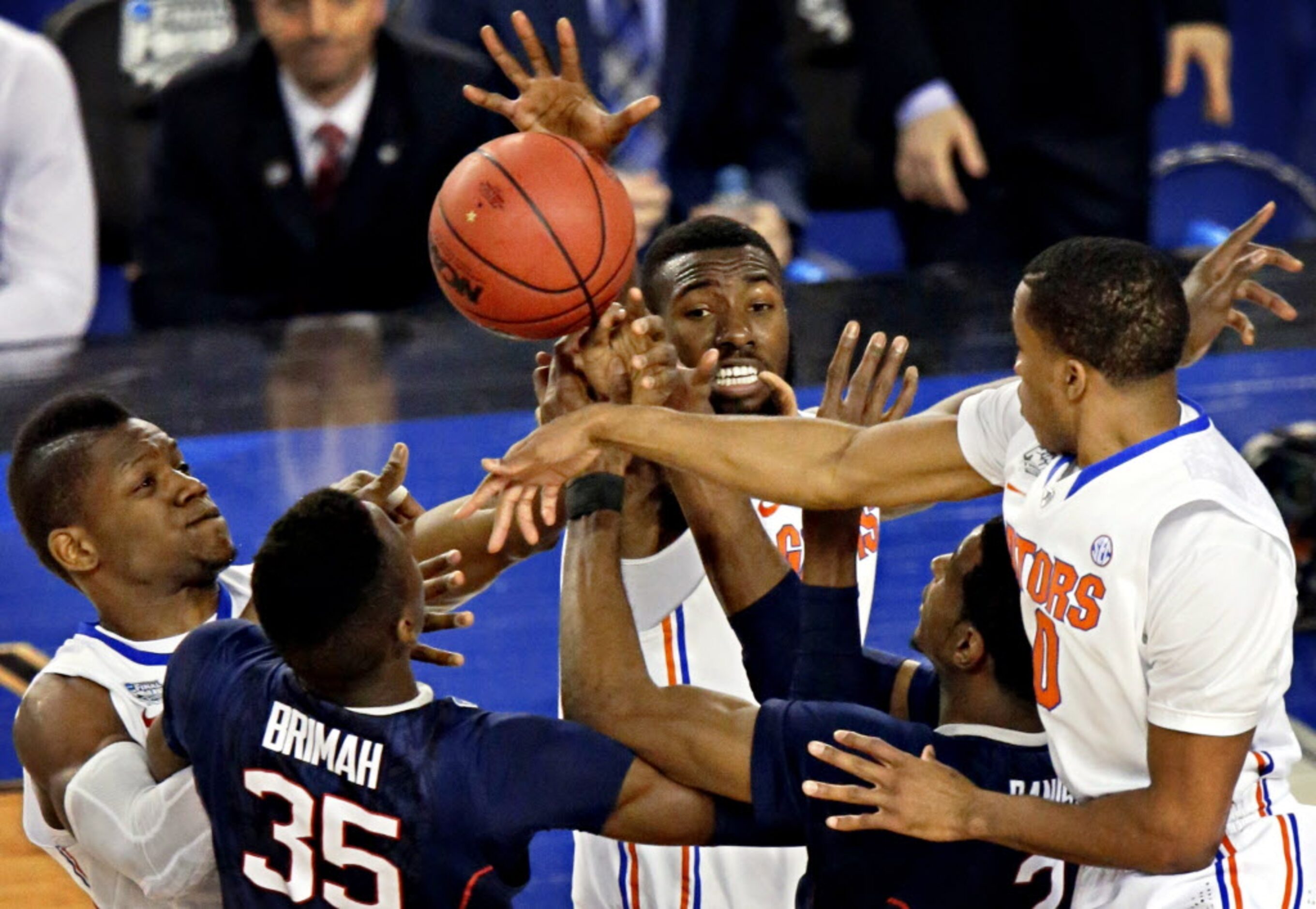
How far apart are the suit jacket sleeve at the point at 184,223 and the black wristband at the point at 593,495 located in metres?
4.59

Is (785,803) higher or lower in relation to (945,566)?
lower

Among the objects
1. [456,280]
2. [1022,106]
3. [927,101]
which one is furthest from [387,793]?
[1022,106]

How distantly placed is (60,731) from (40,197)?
489cm

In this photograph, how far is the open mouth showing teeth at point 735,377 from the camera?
398cm

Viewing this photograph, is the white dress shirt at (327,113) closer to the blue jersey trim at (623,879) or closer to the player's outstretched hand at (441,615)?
the player's outstretched hand at (441,615)

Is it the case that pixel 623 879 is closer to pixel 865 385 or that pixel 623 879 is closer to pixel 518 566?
pixel 865 385

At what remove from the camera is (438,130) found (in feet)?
25.2

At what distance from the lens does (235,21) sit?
350 inches

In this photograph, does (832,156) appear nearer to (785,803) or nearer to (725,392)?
(725,392)

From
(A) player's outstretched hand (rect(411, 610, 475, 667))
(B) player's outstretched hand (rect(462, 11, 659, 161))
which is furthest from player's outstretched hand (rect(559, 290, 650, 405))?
(A) player's outstretched hand (rect(411, 610, 475, 667))

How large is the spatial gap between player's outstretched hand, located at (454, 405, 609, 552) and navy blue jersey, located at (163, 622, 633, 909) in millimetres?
365

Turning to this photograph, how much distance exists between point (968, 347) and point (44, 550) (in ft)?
14.2

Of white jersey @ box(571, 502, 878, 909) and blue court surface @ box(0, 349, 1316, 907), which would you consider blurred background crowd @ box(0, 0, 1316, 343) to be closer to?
blue court surface @ box(0, 349, 1316, 907)

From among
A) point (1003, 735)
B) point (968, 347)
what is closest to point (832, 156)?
point (968, 347)
